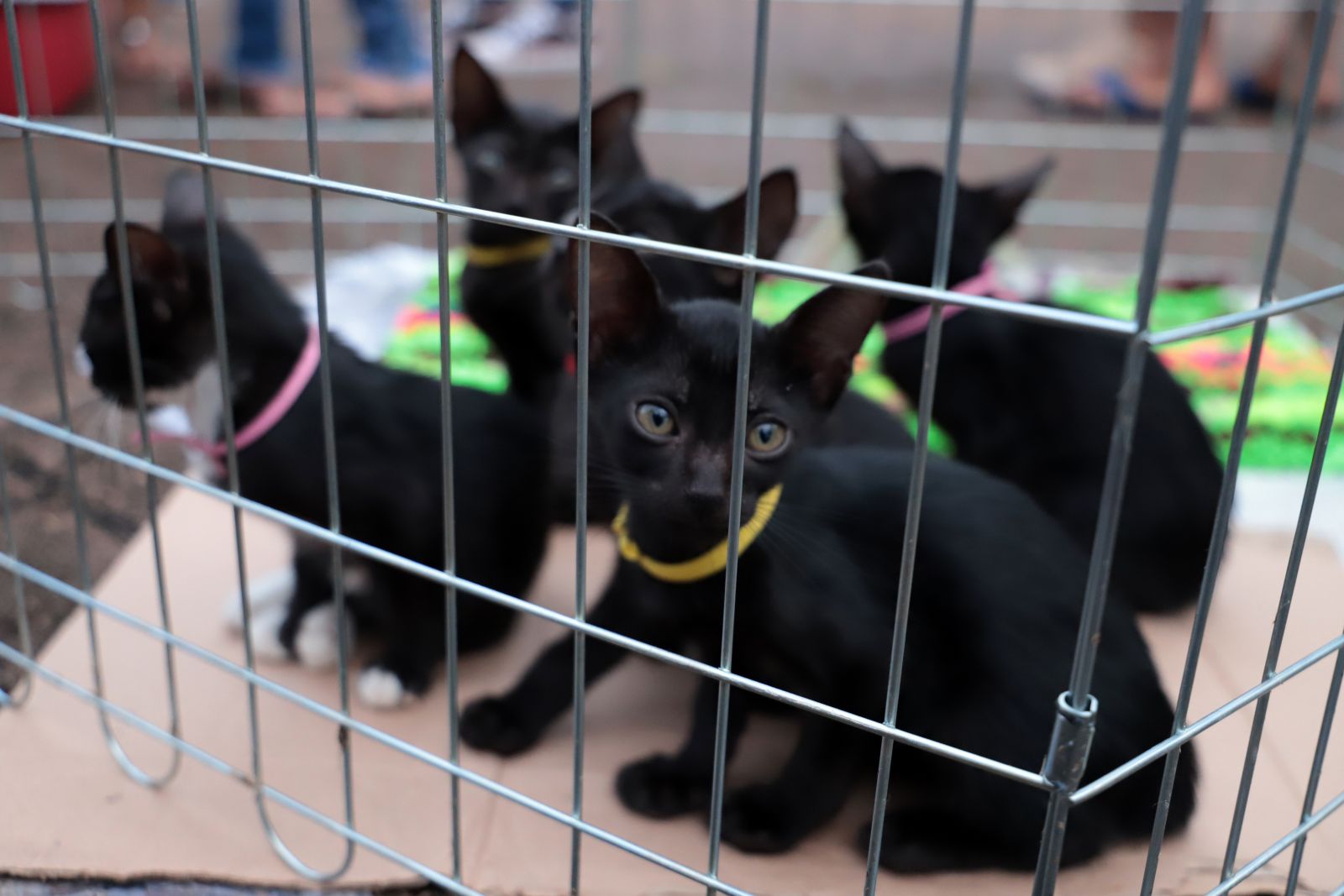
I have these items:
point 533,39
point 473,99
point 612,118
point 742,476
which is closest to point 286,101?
point 533,39

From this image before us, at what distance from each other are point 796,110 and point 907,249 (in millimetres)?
2574

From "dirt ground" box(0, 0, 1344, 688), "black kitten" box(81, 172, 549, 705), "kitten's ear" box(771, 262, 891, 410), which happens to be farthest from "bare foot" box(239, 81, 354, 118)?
"kitten's ear" box(771, 262, 891, 410)

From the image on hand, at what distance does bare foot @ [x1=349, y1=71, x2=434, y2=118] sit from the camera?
349 cm

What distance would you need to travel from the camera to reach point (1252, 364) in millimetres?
702

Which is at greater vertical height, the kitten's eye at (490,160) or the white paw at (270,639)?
the kitten's eye at (490,160)

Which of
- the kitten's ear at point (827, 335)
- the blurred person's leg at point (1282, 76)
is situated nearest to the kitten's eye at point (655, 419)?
the kitten's ear at point (827, 335)

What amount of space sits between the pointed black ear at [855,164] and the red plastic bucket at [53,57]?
2144 millimetres

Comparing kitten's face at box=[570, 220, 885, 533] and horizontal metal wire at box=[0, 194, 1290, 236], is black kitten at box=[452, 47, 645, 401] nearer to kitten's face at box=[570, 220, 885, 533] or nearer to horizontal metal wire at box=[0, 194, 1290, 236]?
kitten's face at box=[570, 220, 885, 533]

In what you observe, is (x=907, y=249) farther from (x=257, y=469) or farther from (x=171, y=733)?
(x=171, y=733)

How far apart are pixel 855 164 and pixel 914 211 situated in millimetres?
102

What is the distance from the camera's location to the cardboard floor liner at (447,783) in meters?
1.12

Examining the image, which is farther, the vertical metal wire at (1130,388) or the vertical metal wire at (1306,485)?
the vertical metal wire at (1306,485)

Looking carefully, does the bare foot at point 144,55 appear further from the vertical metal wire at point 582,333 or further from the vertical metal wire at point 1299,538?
the vertical metal wire at point 1299,538

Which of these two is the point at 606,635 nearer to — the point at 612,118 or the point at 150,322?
the point at 150,322
